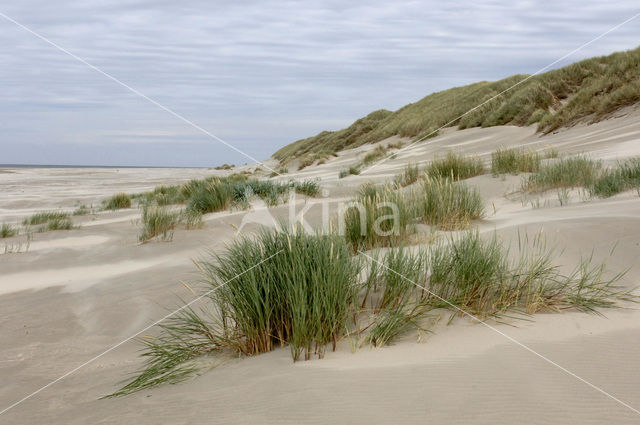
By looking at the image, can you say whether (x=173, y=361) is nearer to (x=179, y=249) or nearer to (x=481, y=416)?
(x=481, y=416)

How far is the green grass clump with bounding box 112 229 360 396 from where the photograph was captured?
2752 millimetres

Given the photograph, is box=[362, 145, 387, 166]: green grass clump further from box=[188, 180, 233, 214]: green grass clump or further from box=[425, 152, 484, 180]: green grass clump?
box=[188, 180, 233, 214]: green grass clump

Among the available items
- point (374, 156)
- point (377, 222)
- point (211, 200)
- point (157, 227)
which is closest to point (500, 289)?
point (377, 222)

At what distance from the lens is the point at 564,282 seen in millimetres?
3496

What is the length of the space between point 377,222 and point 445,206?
120 cm

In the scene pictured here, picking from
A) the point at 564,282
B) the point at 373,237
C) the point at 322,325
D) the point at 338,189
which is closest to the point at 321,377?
the point at 322,325

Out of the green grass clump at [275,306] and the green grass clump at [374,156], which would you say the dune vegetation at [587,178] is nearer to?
the green grass clump at [275,306]

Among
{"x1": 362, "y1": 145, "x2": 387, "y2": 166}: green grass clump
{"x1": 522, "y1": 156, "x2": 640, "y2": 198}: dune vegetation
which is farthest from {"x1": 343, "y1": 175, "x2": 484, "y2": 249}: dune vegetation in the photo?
{"x1": 362, "y1": 145, "x2": 387, "y2": 166}: green grass clump

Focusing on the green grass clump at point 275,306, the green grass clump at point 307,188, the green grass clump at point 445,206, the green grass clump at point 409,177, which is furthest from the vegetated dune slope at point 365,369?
the green grass clump at point 307,188

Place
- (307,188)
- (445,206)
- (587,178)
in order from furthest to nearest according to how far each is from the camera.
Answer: (307,188), (587,178), (445,206)

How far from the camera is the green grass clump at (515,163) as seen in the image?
9.59 metres

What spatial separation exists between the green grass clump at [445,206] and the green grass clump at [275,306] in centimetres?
309

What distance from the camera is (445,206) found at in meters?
6.22

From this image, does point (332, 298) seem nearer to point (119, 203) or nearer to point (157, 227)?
point (157, 227)
